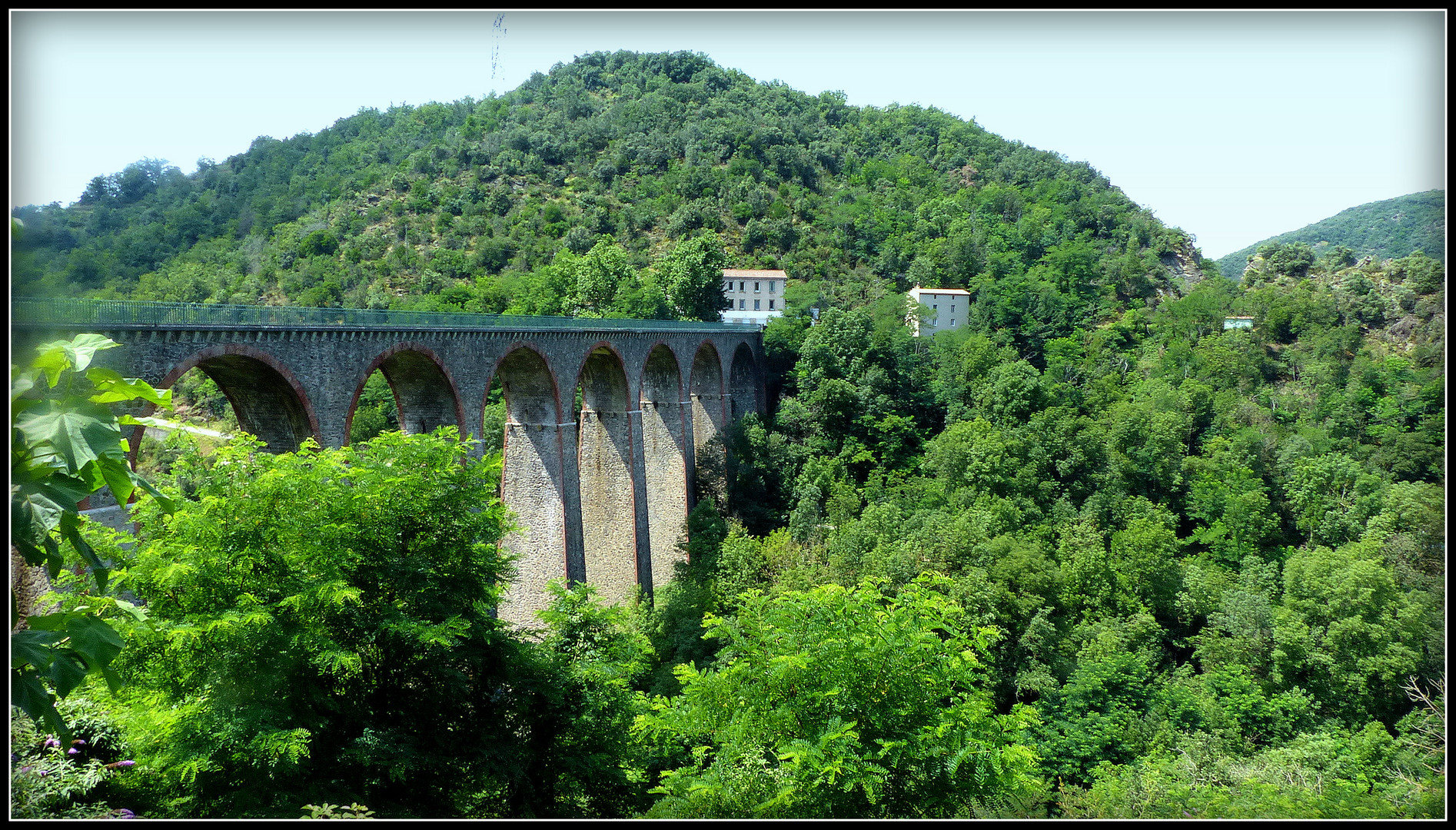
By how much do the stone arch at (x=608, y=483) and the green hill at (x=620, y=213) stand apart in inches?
657

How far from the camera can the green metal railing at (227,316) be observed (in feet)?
18.9

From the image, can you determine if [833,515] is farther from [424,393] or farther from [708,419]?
[424,393]

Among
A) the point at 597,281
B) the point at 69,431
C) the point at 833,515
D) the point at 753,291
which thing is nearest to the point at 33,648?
the point at 69,431

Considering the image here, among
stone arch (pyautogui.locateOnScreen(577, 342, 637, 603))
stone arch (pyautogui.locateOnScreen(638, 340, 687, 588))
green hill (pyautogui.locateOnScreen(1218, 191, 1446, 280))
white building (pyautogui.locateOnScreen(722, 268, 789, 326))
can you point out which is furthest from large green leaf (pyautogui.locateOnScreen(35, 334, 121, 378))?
white building (pyautogui.locateOnScreen(722, 268, 789, 326))

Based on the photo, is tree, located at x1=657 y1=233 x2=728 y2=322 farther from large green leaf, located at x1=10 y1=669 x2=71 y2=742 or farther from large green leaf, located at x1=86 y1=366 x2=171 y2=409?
large green leaf, located at x1=10 y1=669 x2=71 y2=742

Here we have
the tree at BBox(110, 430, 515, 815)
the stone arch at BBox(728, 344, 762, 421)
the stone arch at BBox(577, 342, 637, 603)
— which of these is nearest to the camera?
the tree at BBox(110, 430, 515, 815)

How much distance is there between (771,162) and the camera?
244 ft

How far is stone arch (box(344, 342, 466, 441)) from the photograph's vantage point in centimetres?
1920

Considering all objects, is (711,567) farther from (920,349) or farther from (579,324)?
(920,349)

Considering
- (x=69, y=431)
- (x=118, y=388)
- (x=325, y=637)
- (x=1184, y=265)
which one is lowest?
(x=325, y=637)

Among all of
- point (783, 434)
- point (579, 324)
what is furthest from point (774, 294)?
point (579, 324)

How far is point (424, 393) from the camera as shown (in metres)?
19.9

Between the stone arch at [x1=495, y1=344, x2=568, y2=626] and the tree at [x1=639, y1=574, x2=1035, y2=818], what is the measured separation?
13170 millimetres

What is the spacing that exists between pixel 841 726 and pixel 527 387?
660 inches
